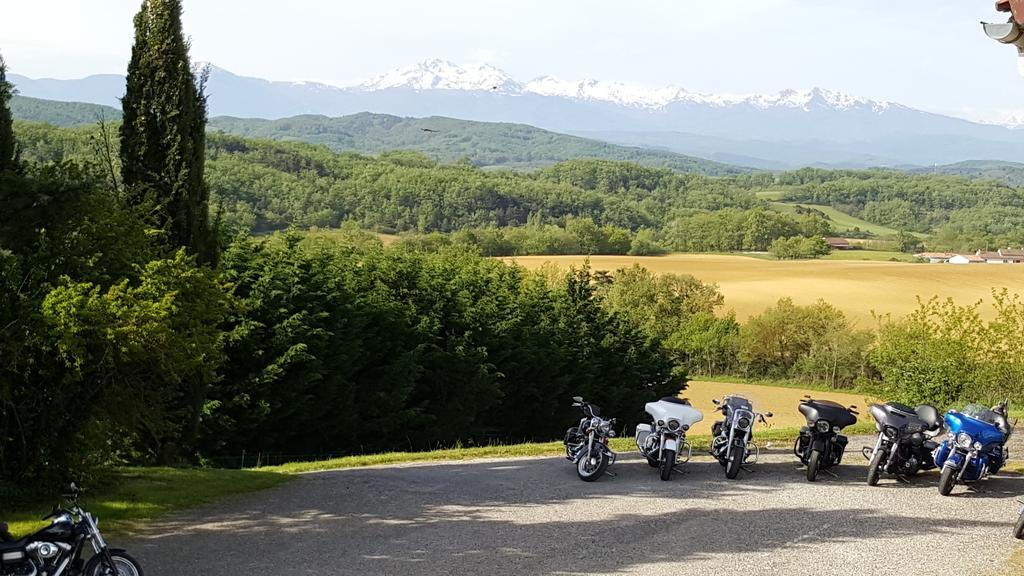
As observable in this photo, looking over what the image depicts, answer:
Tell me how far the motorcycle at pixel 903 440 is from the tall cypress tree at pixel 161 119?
11.1 meters

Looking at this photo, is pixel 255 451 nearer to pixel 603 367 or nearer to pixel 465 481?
pixel 465 481

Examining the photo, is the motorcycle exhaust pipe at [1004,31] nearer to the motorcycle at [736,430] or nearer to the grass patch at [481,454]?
the motorcycle at [736,430]

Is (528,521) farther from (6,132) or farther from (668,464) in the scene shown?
(6,132)

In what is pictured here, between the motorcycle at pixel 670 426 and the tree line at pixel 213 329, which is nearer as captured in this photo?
the tree line at pixel 213 329

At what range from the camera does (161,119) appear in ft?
50.3

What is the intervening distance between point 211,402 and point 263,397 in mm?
1854

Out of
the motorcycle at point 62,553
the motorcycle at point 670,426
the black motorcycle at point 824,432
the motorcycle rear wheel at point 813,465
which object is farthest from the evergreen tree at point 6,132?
the motorcycle rear wheel at point 813,465

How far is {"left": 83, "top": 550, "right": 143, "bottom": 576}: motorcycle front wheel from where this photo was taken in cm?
725

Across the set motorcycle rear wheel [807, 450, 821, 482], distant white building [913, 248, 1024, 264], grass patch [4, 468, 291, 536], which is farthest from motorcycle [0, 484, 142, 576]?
distant white building [913, 248, 1024, 264]

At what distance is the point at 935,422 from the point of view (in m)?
13.2

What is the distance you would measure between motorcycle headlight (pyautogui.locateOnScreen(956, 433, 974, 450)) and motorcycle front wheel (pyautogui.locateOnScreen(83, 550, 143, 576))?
10.1m

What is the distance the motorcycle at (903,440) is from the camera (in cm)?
1320

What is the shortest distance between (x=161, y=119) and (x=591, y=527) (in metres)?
9.53

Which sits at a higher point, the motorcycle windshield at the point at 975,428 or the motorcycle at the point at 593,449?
the motorcycle windshield at the point at 975,428
